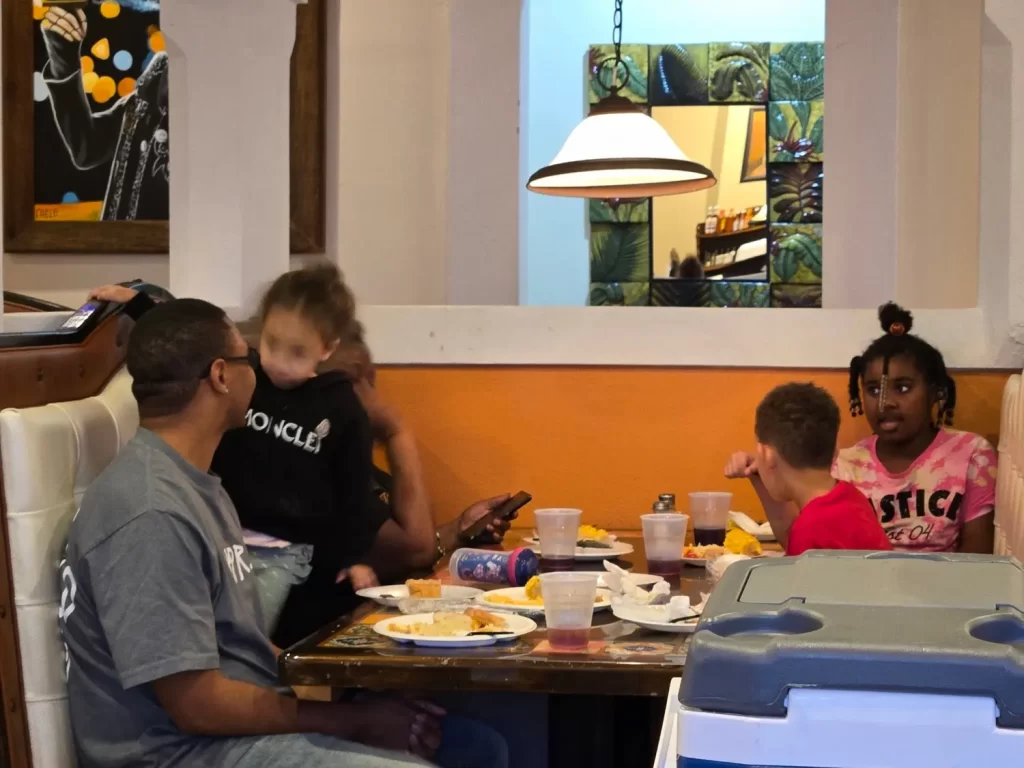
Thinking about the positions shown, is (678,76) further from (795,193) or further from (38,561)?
(38,561)

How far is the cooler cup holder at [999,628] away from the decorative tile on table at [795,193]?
6498mm

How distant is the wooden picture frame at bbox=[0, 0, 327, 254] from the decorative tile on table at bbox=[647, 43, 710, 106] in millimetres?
3464

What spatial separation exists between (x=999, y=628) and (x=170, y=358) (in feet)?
4.92

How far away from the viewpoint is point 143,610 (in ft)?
5.97

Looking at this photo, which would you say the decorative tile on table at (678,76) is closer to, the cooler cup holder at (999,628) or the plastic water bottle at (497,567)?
the plastic water bottle at (497,567)

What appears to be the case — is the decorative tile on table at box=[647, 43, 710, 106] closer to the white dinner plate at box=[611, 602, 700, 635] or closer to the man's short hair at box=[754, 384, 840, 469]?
the man's short hair at box=[754, 384, 840, 469]

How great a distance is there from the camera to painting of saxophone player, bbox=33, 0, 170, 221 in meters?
4.65

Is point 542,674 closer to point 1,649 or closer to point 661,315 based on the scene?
point 1,649

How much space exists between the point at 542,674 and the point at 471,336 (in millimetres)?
1835

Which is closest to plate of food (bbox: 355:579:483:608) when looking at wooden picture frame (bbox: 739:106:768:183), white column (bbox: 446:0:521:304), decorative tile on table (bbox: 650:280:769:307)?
white column (bbox: 446:0:521:304)

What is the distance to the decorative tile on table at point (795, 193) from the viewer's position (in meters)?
7.30

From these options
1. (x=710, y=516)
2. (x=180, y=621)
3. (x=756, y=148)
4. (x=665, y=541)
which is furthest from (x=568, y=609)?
(x=756, y=148)

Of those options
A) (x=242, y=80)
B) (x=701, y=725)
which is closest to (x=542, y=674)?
(x=701, y=725)

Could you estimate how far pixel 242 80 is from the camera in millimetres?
3305
